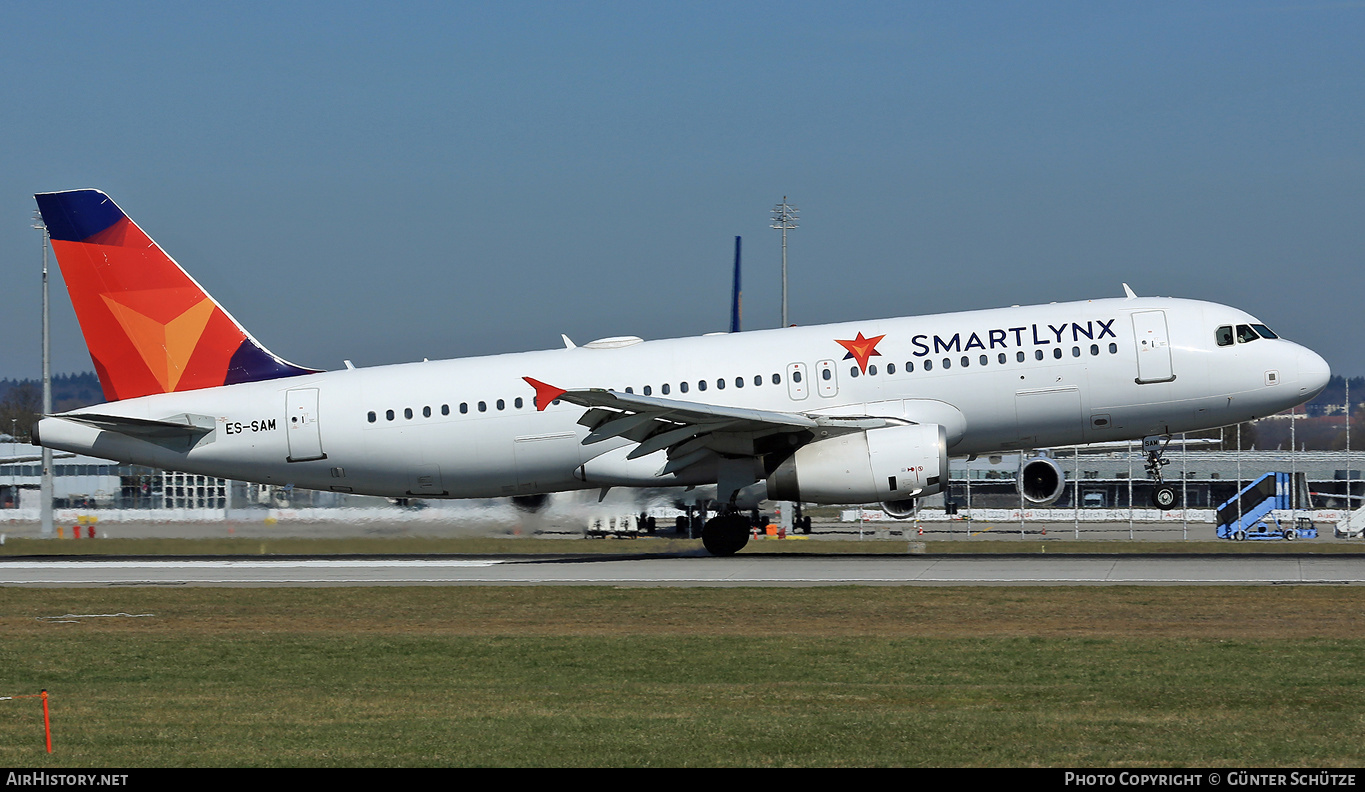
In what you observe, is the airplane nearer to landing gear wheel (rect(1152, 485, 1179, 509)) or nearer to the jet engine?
landing gear wheel (rect(1152, 485, 1179, 509))

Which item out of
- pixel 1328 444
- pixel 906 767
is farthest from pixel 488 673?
pixel 1328 444

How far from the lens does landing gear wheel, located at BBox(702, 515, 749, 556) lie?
1201 inches

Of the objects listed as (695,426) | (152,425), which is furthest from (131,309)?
(695,426)

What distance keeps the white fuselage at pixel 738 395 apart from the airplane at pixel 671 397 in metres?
0.05

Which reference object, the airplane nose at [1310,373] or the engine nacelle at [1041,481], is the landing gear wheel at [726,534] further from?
the airplane nose at [1310,373]

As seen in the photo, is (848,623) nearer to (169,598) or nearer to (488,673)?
(488,673)

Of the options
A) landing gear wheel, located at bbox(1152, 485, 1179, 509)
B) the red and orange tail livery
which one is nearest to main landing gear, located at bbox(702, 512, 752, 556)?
landing gear wheel, located at bbox(1152, 485, 1179, 509)

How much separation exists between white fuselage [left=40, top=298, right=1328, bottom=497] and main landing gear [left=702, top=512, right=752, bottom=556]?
1.58 m

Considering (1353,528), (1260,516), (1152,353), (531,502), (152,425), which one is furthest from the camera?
(1260,516)

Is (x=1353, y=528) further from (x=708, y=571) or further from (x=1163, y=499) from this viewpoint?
(x=708, y=571)

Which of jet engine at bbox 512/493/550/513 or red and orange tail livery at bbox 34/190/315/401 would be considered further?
jet engine at bbox 512/493/550/513

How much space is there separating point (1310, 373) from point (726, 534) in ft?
42.8

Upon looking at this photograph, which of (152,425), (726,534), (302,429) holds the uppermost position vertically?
(152,425)

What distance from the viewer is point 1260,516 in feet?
196
